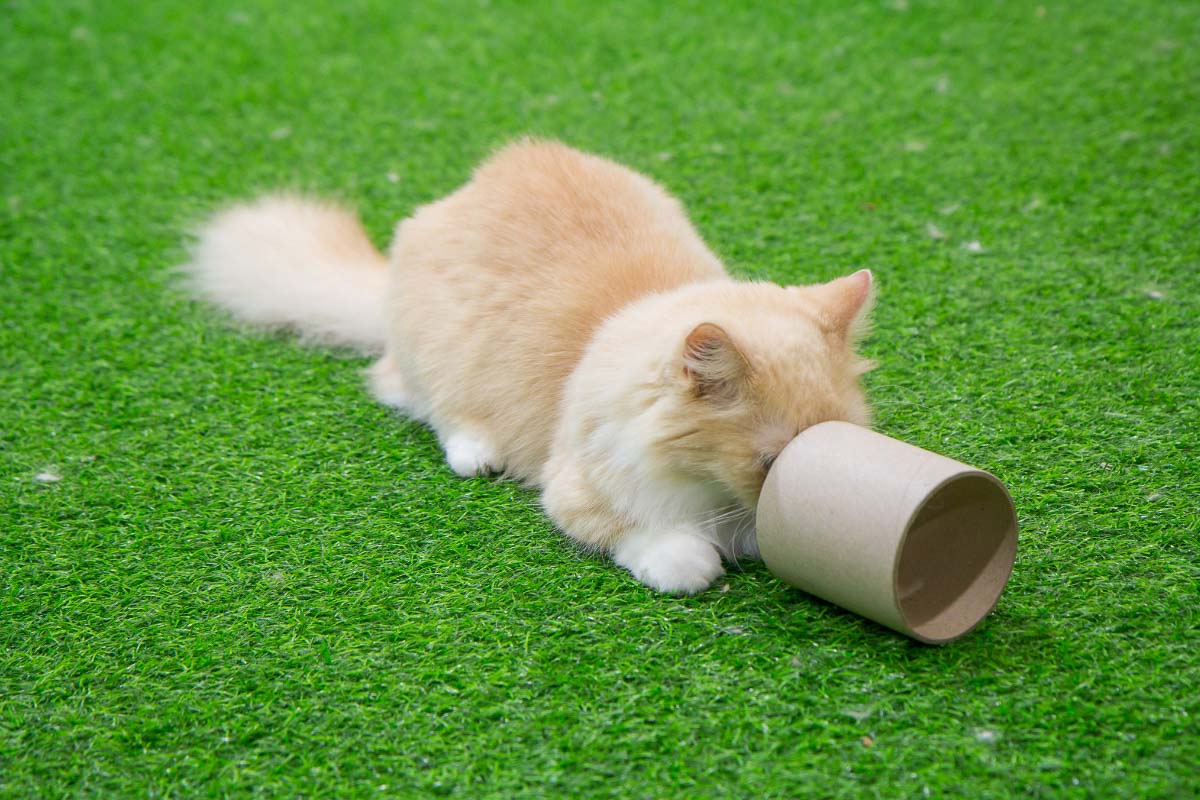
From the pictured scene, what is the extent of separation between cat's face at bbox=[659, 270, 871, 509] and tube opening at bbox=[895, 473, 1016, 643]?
23 centimetres

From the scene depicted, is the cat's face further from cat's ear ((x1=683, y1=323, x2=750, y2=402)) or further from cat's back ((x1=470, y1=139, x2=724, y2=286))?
cat's back ((x1=470, y1=139, x2=724, y2=286))

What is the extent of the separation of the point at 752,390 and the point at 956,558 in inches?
18.6

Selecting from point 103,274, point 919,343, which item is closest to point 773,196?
point 919,343

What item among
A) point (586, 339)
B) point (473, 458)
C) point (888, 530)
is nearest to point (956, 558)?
point (888, 530)

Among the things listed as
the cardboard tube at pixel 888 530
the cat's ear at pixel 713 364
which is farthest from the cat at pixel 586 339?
the cardboard tube at pixel 888 530

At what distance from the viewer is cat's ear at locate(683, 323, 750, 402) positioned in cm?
185

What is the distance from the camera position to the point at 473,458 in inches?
96.9

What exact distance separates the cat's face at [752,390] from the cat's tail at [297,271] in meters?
1.19

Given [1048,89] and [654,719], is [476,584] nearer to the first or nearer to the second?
[654,719]

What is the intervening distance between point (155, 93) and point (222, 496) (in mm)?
2557

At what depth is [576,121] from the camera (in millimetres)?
3980

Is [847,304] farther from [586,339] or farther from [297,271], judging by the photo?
[297,271]

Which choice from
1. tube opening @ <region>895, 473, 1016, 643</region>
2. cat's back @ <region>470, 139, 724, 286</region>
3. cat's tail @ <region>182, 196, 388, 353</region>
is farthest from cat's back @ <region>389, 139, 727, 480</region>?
tube opening @ <region>895, 473, 1016, 643</region>

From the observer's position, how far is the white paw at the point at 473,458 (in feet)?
8.07
